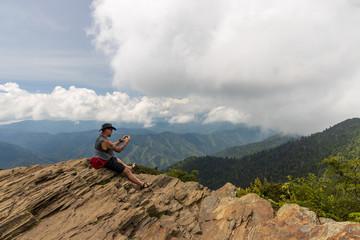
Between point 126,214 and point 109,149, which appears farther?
point 109,149

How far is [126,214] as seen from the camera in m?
9.94

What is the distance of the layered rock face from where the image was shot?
8.56 metres

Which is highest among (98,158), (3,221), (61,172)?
(98,158)

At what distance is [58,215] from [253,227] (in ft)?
39.8

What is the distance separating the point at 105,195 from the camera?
12180mm

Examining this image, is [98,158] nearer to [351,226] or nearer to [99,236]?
[99,236]

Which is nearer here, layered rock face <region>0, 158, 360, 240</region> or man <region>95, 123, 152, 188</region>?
layered rock face <region>0, 158, 360, 240</region>

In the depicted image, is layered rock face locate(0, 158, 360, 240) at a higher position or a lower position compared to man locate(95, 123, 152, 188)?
lower

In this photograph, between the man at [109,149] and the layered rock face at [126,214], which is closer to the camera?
the layered rock face at [126,214]

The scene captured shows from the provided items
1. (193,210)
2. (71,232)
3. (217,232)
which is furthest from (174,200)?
(71,232)

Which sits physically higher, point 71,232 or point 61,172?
point 61,172

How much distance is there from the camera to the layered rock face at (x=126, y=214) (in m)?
8.56

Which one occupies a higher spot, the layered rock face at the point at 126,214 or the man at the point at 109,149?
the man at the point at 109,149

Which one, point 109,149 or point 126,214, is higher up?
point 109,149
